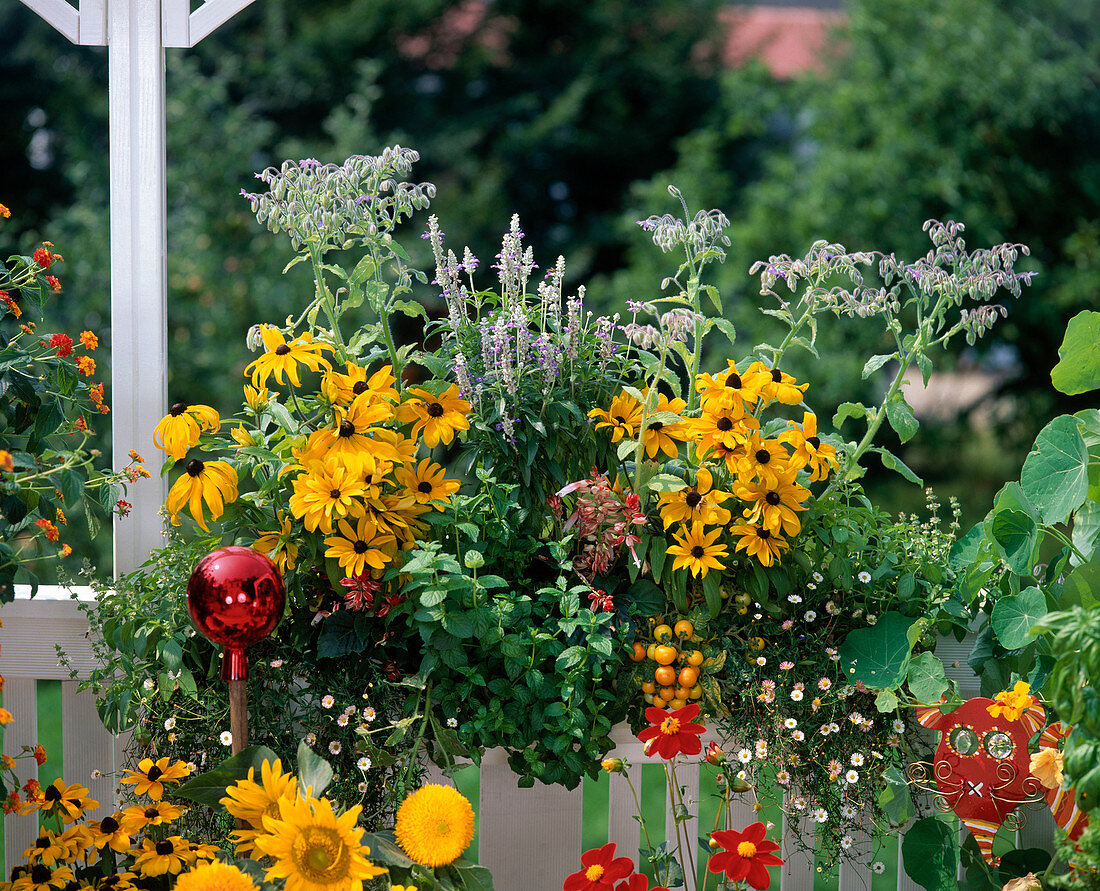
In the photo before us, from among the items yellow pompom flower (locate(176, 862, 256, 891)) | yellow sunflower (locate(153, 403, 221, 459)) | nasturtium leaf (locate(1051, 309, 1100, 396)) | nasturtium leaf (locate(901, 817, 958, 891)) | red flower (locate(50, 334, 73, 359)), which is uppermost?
red flower (locate(50, 334, 73, 359))

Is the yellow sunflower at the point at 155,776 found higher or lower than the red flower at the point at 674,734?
lower

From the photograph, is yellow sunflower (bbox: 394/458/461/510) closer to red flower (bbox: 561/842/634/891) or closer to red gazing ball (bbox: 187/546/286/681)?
red gazing ball (bbox: 187/546/286/681)

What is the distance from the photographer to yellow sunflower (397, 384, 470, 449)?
149cm

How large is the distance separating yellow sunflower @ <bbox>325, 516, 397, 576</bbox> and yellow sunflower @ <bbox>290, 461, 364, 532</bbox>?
0.03 metres

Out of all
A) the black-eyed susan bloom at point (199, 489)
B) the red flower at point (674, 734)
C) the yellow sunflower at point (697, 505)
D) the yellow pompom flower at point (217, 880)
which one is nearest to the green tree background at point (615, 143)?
the black-eyed susan bloom at point (199, 489)

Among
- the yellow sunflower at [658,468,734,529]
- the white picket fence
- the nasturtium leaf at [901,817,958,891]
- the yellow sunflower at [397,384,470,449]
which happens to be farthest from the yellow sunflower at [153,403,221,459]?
the nasturtium leaf at [901,817,958,891]

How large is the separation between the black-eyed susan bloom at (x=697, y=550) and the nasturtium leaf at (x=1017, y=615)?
39 centimetres

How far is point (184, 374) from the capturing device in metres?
4.23

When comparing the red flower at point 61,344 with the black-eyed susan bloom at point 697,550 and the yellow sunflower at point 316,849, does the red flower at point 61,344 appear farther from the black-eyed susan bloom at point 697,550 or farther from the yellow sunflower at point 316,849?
the black-eyed susan bloom at point 697,550

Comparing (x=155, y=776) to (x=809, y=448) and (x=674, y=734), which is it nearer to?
(x=674, y=734)

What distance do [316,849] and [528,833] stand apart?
69 cm

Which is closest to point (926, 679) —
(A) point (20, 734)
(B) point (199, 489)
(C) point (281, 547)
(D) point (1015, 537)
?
(D) point (1015, 537)

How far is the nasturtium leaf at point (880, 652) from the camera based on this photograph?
Answer: 1.51m

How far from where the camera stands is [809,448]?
59.1 inches
